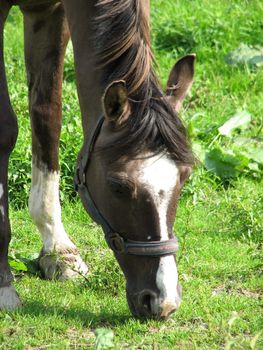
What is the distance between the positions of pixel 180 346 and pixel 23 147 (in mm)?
2393

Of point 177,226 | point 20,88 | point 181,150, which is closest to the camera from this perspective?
point 181,150

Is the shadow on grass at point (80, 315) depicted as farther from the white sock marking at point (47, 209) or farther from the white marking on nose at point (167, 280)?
the white sock marking at point (47, 209)

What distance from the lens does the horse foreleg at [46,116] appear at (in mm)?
5504

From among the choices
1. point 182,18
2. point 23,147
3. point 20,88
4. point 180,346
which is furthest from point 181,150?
point 182,18

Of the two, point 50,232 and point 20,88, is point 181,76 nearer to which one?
point 50,232

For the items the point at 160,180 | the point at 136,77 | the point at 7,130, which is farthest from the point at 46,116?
the point at 160,180

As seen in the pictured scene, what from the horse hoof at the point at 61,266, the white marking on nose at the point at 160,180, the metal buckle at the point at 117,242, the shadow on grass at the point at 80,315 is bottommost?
the shadow on grass at the point at 80,315

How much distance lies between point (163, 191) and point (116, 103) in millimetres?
421

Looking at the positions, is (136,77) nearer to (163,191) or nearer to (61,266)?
(163,191)

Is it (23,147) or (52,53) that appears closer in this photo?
(52,53)

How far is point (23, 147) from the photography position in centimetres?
641

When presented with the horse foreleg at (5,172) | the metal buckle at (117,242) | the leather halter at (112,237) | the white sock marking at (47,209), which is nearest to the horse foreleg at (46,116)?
the white sock marking at (47,209)

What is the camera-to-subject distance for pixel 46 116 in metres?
5.57

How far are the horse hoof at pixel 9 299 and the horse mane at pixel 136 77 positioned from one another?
907mm
